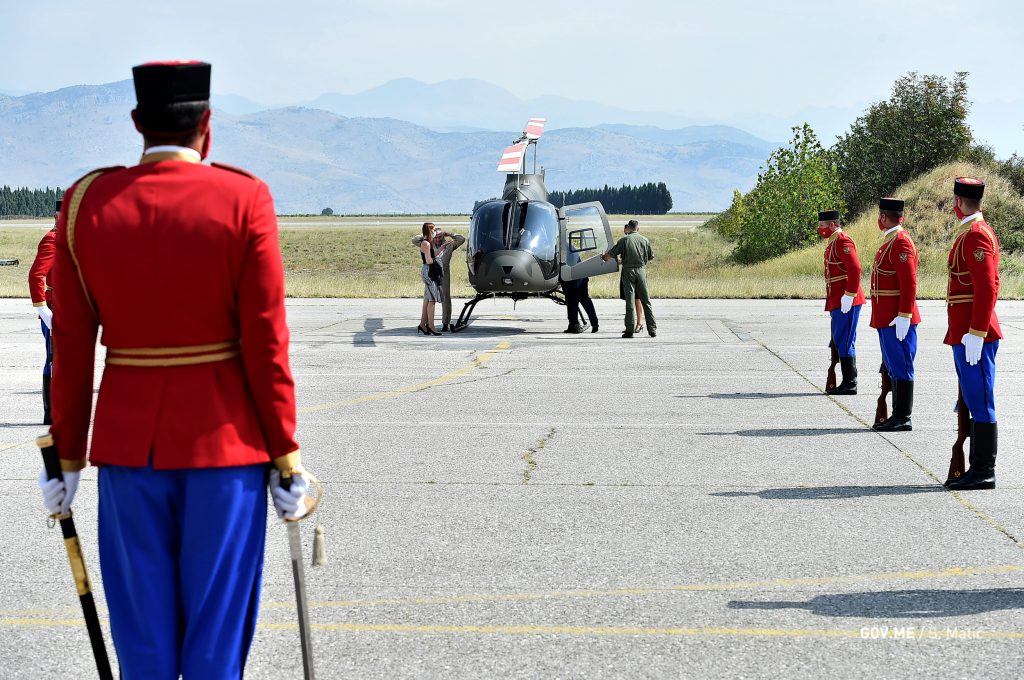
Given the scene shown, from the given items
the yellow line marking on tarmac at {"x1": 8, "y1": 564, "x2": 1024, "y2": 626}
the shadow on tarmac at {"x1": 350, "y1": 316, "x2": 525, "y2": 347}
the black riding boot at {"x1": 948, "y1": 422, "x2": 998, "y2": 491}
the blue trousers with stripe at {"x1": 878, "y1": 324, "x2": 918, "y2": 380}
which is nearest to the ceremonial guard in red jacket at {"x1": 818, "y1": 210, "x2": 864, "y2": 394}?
the blue trousers with stripe at {"x1": 878, "y1": 324, "x2": 918, "y2": 380}

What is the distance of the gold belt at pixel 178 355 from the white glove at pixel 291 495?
380 millimetres

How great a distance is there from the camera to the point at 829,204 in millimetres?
50062

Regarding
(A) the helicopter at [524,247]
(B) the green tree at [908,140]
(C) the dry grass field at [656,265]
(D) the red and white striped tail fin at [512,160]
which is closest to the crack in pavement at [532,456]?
(A) the helicopter at [524,247]

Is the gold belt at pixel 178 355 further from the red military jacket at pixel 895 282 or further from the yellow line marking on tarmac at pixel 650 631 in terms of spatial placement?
the red military jacket at pixel 895 282

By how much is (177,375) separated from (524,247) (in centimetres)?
1770

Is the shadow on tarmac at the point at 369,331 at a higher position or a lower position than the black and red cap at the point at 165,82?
lower

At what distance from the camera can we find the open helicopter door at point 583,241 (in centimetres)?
2100

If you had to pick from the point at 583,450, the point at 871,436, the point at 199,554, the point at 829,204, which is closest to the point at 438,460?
the point at 583,450

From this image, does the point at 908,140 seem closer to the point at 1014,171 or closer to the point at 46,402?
the point at 1014,171

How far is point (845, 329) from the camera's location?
12367mm

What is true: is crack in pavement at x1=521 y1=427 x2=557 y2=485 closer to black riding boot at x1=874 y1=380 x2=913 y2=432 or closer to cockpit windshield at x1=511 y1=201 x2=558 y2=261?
black riding boot at x1=874 y1=380 x2=913 y2=432

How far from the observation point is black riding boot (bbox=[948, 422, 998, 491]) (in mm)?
7781

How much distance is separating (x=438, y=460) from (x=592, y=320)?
12.1 meters

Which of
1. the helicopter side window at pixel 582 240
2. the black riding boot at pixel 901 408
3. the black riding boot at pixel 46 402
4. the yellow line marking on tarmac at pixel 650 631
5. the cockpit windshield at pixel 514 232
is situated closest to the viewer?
the yellow line marking on tarmac at pixel 650 631
